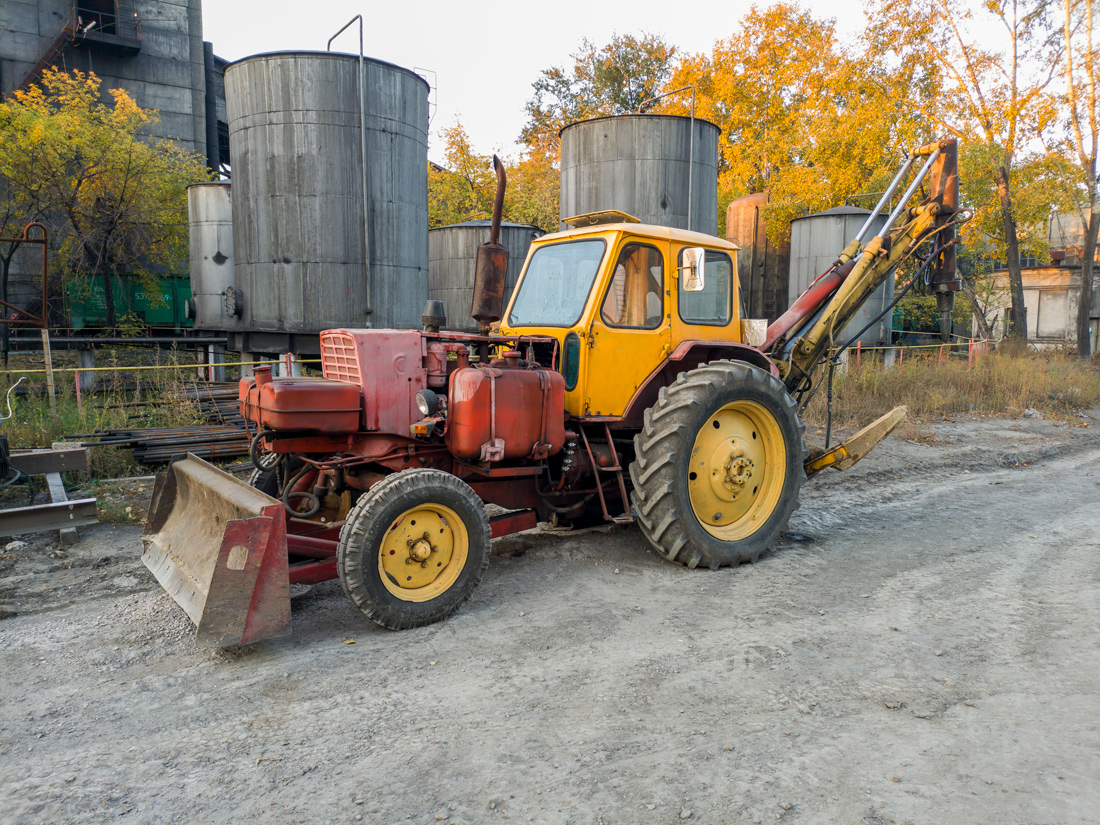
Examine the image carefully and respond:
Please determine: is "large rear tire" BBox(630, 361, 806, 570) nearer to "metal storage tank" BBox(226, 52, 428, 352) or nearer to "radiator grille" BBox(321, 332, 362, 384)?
"radiator grille" BBox(321, 332, 362, 384)

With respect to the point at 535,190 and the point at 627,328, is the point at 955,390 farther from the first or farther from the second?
the point at 535,190

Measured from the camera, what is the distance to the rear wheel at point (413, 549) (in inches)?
156

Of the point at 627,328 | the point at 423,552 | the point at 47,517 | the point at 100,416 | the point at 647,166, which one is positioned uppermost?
the point at 647,166

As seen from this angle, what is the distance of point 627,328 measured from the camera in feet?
17.3

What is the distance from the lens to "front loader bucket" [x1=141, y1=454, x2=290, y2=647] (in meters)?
3.60

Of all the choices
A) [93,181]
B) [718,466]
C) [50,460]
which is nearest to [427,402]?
[718,466]

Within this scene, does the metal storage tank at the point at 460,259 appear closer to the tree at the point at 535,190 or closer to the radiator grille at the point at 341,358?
the tree at the point at 535,190

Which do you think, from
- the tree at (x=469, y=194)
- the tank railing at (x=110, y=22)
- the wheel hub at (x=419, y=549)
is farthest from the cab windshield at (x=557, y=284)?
the tank railing at (x=110, y=22)

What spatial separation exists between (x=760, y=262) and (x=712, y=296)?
659 inches

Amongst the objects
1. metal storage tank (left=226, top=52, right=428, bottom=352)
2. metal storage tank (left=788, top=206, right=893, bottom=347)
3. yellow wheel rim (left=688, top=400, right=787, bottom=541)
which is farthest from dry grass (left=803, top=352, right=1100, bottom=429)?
metal storage tank (left=226, top=52, right=428, bottom=352)

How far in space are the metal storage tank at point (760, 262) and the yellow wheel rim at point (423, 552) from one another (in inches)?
719

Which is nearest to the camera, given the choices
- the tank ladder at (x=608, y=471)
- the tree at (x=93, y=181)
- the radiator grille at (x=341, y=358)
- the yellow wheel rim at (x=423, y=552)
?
the yellow wheel rim at (x=423, y=552)

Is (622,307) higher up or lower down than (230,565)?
higher up

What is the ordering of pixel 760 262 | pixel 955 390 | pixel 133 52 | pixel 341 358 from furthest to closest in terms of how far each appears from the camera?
pixel 133 52, pixel 760 262, pixel 955 390, pixel 341 358
